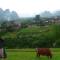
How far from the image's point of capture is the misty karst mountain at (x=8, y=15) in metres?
1.88

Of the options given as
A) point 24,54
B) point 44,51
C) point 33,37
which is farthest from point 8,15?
point 44,51

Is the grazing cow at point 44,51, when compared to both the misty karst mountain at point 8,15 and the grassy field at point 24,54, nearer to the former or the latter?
the grassy field at point 24,54

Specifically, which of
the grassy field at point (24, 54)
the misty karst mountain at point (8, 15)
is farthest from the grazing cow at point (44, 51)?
the misty karst mountain at point (8, 15)

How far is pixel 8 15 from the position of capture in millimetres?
1901

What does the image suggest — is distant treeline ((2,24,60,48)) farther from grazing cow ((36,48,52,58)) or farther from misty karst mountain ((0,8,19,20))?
misty karst mountain ((0,8,19,20))

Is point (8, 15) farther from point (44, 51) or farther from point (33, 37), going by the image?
point (44, 51)

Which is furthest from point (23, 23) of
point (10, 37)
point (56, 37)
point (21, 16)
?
A: point (56, 37)

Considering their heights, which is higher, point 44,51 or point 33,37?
point 33,37

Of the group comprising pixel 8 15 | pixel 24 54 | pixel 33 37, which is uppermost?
pixel 8 15

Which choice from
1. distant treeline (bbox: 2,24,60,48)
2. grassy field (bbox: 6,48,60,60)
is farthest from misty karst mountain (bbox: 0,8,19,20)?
grassy field (bbox: 6,48,60,60)

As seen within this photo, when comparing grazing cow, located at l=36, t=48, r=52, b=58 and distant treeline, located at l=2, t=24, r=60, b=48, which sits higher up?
distant treeline, located at l=2, t=24, r=60, b=48

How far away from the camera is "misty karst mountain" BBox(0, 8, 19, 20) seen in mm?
1884

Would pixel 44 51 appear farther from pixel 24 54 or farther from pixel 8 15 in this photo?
pixel 8 15

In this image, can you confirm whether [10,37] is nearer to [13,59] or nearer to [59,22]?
[13,59]
